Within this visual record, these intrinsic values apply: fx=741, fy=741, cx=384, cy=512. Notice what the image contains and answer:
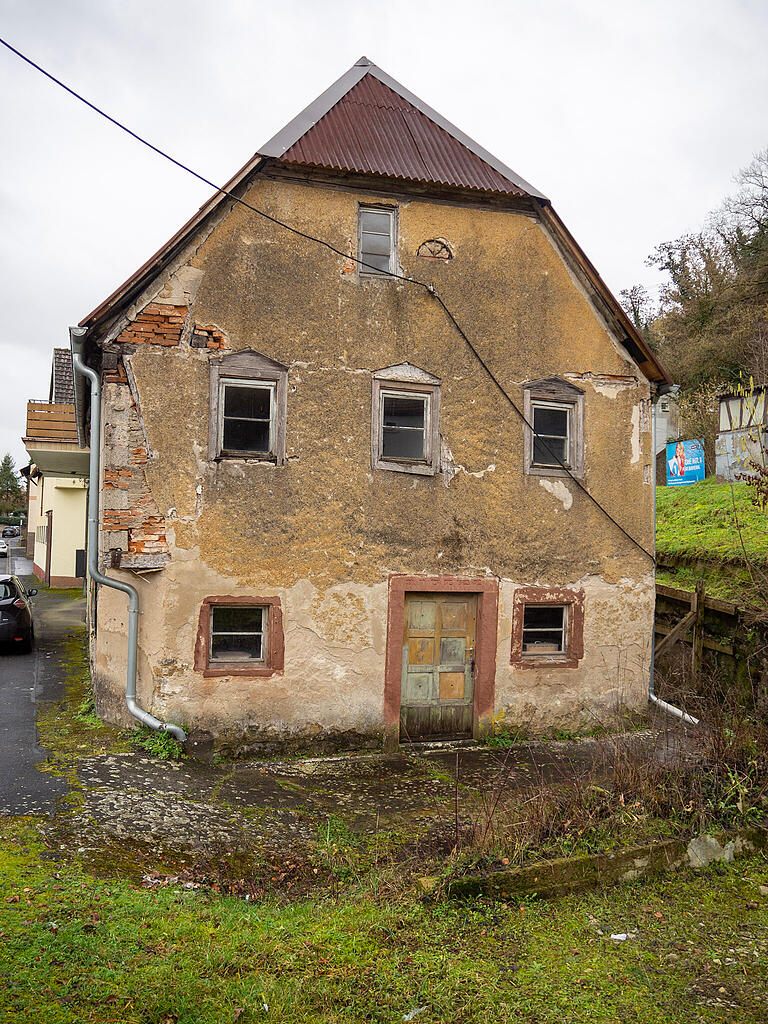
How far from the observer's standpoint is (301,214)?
30.3 ft

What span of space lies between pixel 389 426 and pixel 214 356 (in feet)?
7.68

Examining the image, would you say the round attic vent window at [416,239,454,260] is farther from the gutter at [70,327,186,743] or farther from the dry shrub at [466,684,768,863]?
the dry shrub at [466,684,768,863]

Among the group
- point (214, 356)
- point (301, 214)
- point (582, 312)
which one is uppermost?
point (301, 214)

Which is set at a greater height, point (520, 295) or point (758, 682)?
point (520, 295)

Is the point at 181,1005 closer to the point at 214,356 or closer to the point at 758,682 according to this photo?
the point at 214,356

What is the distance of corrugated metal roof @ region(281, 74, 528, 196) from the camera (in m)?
9.31

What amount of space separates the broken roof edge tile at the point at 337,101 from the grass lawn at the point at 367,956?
7994mm

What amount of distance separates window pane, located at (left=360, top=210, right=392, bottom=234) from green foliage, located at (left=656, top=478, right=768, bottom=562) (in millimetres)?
6768

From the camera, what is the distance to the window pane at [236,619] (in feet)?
29.3

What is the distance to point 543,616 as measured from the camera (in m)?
10.2

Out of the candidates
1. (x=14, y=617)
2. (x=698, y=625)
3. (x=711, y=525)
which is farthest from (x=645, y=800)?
(x=14, y=617)

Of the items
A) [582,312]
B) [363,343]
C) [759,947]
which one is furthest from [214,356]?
[759,947]

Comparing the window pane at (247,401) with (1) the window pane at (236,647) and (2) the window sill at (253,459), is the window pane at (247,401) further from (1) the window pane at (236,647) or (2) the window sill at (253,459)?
(1) the window pane at (236,647)

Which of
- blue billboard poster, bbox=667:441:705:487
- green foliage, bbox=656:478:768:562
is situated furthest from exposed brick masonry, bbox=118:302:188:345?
blue billboard poster, bbox=667:441:705:487
